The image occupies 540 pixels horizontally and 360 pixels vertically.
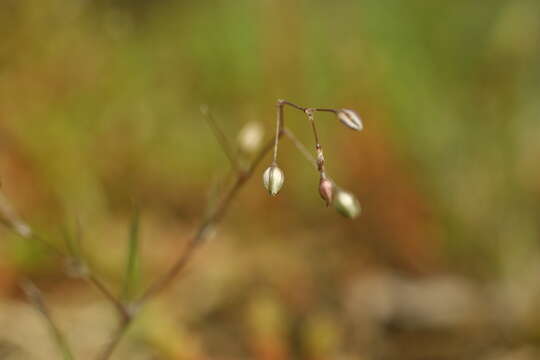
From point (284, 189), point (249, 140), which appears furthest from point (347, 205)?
point (284, 189)

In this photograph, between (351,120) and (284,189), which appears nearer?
(351,120)

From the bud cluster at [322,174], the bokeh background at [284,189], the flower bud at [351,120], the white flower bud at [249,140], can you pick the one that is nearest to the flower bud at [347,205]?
the bud cluster at [322,174]

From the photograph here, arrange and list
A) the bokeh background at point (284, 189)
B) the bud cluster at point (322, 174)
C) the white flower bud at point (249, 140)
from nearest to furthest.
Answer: the bud cluster at point (322, 174), the white flower bud at point (249, 140), the bokeh background at point (284, 189)

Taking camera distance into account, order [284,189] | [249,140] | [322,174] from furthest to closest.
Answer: [284,189], [249,140], [322,174]

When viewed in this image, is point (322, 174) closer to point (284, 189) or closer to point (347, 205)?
point (347, 205)

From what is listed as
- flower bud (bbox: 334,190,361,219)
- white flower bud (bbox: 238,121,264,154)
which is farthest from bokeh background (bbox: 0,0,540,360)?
flower bud (bbox: 334,190,361,219)

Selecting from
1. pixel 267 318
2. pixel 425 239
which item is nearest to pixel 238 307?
pixel 267 318

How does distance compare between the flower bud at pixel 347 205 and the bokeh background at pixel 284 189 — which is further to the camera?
the bokeh background at pixel 284 189

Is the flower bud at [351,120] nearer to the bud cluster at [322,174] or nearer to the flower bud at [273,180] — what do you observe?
the bud cluster at [322,174]
